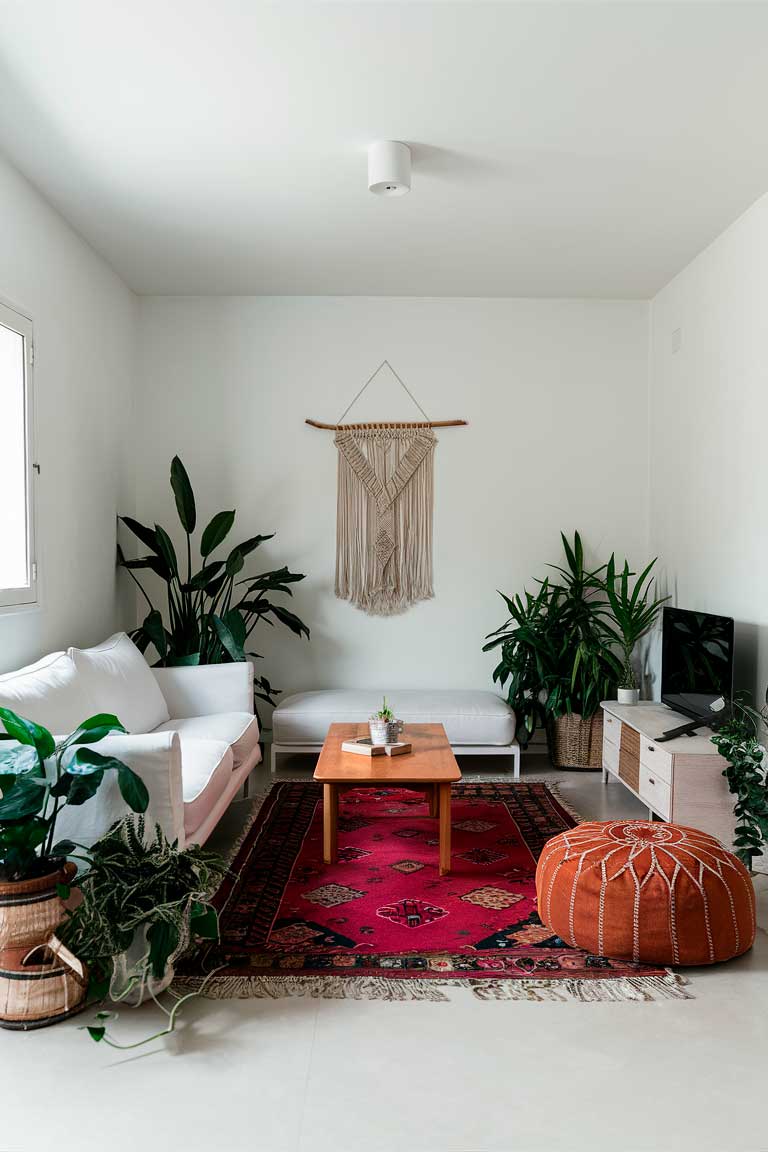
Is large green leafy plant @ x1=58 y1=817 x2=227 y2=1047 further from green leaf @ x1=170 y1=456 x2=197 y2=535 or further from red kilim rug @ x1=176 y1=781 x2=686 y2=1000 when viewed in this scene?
green leaf @ x1=170 y1=456 x2=197 y2=535

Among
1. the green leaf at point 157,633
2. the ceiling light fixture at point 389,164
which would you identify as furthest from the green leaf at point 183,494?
the ceiling light fixture at point 389,164

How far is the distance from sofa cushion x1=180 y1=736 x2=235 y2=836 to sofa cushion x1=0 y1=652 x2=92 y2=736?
432 millimetres

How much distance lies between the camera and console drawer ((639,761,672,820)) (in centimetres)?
357

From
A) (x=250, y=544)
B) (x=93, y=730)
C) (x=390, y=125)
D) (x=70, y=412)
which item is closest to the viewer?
(x=93, y=730)

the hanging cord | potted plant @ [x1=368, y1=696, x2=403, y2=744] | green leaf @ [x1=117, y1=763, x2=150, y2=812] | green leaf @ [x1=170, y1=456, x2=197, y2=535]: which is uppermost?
the hanging cord

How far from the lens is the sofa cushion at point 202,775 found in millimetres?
3012

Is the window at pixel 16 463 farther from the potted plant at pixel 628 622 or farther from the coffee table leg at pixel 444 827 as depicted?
the potted plant at pixel 628 622

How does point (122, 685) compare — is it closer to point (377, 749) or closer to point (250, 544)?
point (377, 749)

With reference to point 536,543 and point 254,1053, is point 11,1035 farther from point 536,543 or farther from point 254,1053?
point 536,543

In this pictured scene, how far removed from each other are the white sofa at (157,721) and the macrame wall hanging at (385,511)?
4.32ft

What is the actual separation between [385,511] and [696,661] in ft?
7.42

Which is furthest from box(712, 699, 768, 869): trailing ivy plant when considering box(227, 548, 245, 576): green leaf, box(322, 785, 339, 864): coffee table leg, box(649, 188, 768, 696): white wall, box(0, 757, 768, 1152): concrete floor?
box(227, 548, 245, 576): green leaf

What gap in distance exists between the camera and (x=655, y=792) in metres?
3.75

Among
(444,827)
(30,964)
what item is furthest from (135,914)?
(444,827)
